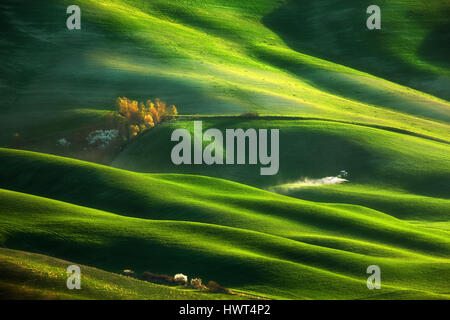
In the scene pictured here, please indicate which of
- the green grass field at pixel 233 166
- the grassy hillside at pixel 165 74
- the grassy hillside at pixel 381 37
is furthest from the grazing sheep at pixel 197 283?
the grassy hillside at pixel 381 37

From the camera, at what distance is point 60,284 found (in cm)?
2575

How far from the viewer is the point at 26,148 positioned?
61.5 metres

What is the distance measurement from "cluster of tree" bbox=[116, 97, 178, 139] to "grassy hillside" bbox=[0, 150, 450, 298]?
53.9 feet

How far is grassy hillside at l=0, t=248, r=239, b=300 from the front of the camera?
24859mm

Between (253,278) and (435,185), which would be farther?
(435,185)

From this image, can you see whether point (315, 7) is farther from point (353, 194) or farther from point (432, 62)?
point (353, 194)

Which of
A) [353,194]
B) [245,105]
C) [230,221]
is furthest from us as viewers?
[245,105]

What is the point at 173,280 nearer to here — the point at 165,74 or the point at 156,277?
the point at 156,277

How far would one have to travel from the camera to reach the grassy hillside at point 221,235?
29844mm

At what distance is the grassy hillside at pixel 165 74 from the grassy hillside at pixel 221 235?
22757 mm

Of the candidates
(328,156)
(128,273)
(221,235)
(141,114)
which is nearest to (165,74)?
(141,114)

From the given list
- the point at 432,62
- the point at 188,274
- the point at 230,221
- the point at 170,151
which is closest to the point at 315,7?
the point at 432,62

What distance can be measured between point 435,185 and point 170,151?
21851 mm
